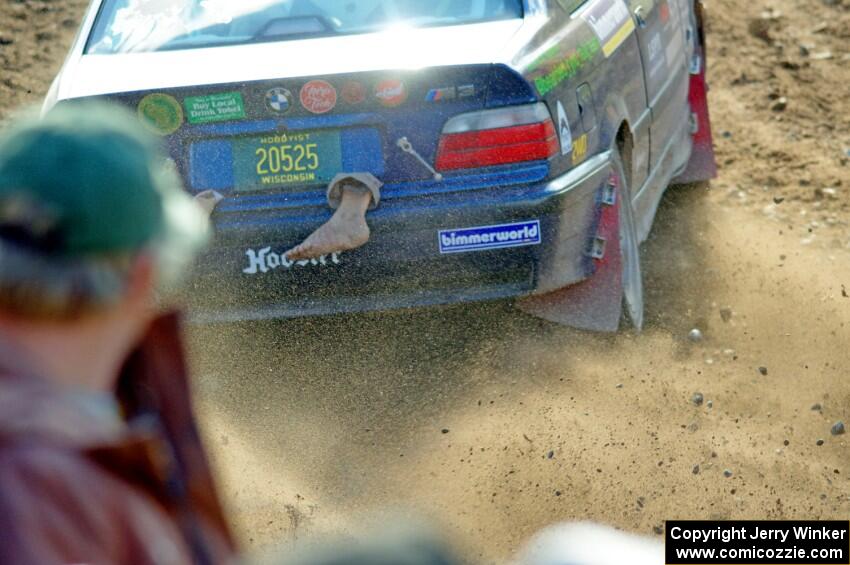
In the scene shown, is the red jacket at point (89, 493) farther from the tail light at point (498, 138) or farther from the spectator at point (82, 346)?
the tail light at point (498, 138)

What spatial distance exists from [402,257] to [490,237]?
1.05ft

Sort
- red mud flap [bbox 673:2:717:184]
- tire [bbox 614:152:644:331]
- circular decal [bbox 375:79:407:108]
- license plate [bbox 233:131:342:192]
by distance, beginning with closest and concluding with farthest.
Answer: circular decal [bbox 375:79:407:108] < license plate [bbox 233:131:342:192] < tire [bbox 614:152:644:331] < red mud flap [bbox 673:2:717:184]

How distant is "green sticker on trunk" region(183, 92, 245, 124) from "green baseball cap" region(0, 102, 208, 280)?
2703mm

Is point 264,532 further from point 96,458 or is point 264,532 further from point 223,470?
point 96,458

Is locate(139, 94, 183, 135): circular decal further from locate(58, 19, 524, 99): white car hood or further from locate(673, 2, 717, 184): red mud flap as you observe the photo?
locate(673, 2, 717, 184): red mud flap

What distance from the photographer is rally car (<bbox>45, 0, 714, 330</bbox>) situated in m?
4.20

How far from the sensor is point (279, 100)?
424 centimetres

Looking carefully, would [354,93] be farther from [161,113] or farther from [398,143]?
[161,113]

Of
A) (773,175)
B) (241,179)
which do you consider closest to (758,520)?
(241,179)

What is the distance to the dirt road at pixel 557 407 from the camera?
3.98 metres

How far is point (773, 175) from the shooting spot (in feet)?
22.7

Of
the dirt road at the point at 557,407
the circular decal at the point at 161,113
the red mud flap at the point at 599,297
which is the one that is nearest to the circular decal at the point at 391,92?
the circular decal at the point at 161,113

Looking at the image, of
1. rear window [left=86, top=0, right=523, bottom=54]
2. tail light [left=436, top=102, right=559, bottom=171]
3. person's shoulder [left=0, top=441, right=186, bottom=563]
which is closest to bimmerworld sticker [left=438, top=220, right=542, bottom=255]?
tail light [left=436, top=102, right=559, bottom=171]

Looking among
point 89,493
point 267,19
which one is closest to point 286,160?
point 267,19
